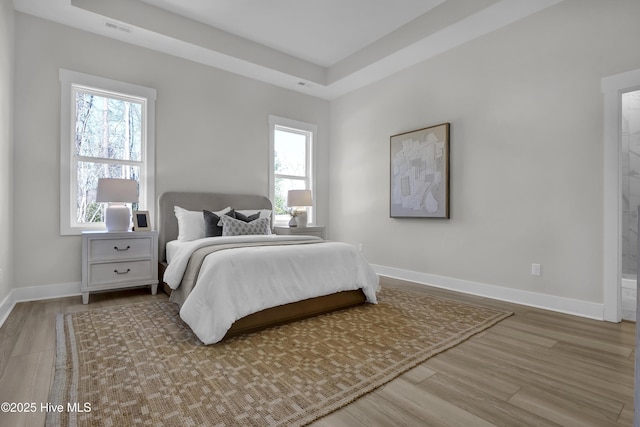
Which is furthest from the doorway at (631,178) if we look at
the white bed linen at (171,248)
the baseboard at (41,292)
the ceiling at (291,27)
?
the baseboard at (41,292)

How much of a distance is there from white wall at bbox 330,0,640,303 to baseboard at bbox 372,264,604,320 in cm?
5

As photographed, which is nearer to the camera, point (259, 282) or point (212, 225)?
point (259, 282)

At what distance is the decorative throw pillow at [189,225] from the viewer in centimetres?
376

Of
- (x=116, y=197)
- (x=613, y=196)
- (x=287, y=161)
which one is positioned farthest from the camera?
(x=287, y=161)

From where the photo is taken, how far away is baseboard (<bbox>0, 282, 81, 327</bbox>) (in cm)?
312

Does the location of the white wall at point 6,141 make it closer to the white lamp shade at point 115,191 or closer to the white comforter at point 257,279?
the white lamp shade at point 115,191

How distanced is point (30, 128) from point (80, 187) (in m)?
0.70

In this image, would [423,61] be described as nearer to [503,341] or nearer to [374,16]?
[374,16]

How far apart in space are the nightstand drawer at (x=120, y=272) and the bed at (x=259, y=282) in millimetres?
191

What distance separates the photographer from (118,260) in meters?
3.35

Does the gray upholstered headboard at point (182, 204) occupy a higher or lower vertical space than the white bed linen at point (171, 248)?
higher

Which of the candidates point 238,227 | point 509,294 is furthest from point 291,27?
point 509,294

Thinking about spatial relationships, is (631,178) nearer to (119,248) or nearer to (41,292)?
(119,248)

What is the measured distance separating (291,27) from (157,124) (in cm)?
203
